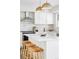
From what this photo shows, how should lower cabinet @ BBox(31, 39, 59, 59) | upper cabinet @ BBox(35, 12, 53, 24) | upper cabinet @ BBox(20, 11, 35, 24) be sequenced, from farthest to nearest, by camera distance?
1. upper cabinet @ BBox(35, 12, 53, 24)
2. upper cabinet @ BBox(20, 11, 35, 24)
3. lower cabinet @ BBox(31, 39, 59, 59)

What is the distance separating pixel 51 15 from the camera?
8250 mm

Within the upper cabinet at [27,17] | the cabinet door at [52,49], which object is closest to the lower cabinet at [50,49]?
the cabinet door at [52,49]

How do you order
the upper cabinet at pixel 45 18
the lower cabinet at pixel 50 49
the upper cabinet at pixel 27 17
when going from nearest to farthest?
the lower cabinet at pixel 50 49, the upper cabinet at pixel 27 17, the upper cabinet at pixel 45 18

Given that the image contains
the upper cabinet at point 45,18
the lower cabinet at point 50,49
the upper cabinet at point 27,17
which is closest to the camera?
the lower cabinet at point 50,49

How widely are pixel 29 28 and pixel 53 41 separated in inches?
174

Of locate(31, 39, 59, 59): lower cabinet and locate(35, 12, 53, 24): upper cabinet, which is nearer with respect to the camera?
locate(31, 39, 59, 59): lower cabinet

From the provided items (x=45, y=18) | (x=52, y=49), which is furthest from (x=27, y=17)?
(x=52, y=49)

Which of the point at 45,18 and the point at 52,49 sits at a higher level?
the point at 45,18

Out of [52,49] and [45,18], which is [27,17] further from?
[52,49]

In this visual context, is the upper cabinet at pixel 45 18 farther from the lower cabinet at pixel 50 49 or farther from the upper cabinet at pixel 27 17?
the lower cabinet at pixel 50 49

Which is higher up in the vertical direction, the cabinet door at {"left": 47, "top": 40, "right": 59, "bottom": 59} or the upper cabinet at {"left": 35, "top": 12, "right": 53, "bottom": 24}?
the upper cabinet at {"left": 35, "top": 12, "right": 53, "bottom": 24}

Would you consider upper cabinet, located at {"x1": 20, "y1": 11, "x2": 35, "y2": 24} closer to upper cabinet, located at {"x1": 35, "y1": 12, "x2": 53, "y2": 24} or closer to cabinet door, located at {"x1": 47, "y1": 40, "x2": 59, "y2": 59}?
upper cabinet, located at {"x1": 35, "y1": 12, "x2": 53, "y2": 24}

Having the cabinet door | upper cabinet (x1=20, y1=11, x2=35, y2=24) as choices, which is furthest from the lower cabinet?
upper cabinet (x1=20, y1=11, x2=35, y2=24)
